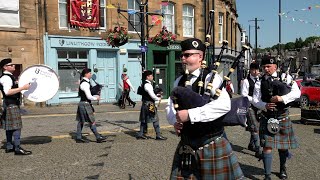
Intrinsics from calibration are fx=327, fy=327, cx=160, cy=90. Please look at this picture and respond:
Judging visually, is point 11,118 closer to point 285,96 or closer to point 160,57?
point 285,96

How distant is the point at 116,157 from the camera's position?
6.36 m

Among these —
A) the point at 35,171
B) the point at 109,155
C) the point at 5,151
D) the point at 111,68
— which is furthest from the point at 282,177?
the point at 111,68

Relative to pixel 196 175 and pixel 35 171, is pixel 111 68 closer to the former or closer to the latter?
pixel 35 171

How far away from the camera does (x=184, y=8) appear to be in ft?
66.5

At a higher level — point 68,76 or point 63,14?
point 63,14

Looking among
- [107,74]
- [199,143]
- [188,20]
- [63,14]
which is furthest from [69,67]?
[199,143]

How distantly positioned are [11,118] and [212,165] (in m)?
5.13

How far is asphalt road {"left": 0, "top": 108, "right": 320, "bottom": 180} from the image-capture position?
5.36 metres

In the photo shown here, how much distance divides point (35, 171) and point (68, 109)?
966 centimetres

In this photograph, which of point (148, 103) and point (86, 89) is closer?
point (86, 89)

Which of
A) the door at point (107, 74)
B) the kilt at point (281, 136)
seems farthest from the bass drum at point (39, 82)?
the door at point (107, 74)

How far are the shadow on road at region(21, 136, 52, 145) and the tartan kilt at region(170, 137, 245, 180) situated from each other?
5812mm

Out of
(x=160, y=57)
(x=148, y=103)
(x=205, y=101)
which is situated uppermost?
(x=160, y=57)

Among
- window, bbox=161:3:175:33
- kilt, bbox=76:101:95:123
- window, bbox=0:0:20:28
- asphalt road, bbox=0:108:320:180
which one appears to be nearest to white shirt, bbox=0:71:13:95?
asphalt road, bbox=0:108:320:180
